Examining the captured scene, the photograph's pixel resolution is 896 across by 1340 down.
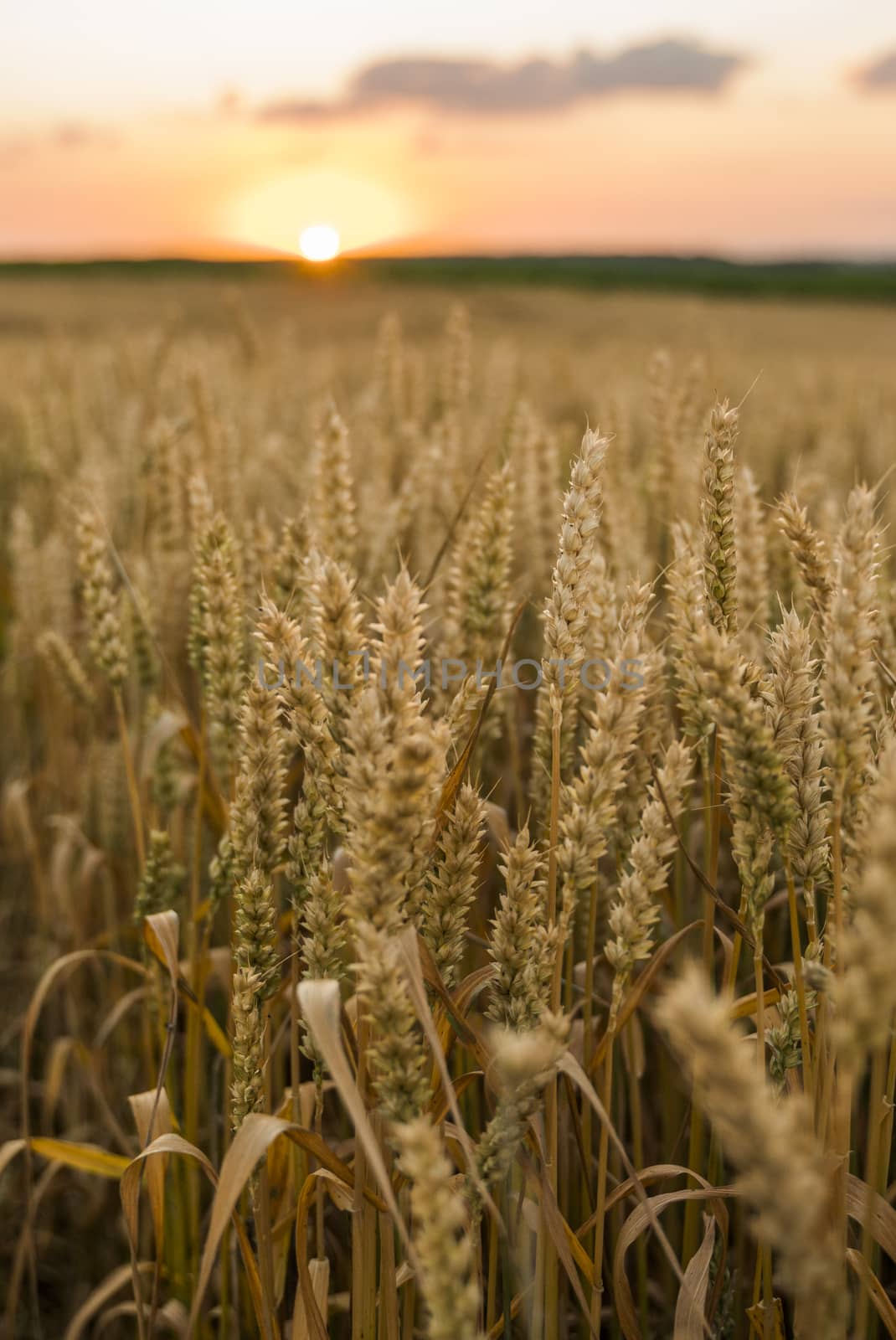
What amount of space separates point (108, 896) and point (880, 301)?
4196 cm

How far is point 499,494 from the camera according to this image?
1332 mm

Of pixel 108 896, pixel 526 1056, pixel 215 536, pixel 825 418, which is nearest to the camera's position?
pixel 526 1056

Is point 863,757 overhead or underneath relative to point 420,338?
underneath

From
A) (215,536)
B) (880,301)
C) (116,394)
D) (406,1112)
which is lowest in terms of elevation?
(406,1112)

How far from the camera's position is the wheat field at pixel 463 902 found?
80 cm

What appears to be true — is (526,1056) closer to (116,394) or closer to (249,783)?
(249,783)

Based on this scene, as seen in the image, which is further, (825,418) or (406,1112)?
(825,418)

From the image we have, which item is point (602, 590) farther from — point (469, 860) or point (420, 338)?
point (420, 338)

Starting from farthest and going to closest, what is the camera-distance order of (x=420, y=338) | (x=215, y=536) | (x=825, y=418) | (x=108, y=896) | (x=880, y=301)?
(x=880, y=301) < (x=420, y=338) < (x=825, y=418) < (x=108, y=896) < (x=215, y=536)

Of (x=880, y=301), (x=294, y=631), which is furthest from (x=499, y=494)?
(x=880, y=301)

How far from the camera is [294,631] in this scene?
97 cm

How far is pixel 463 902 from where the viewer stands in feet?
3.26

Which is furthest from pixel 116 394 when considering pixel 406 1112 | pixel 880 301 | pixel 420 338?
pixel 880 301

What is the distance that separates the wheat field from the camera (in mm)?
800
